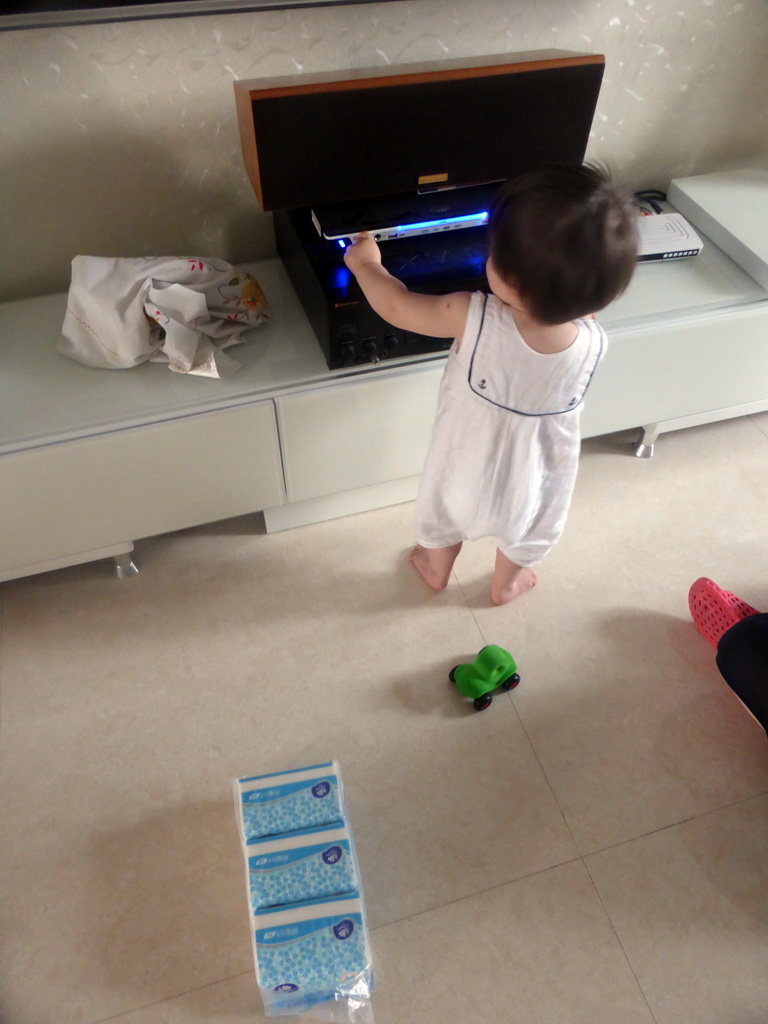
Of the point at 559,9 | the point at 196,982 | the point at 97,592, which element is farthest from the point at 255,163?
the point at 196,982

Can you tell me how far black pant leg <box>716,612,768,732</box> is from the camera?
114 centimetres

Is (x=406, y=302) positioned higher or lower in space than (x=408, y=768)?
higher

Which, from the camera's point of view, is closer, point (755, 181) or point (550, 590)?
point (550, 590)

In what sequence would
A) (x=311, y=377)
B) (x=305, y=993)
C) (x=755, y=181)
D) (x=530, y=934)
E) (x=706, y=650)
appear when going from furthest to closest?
(x=755, y=181) < (x=706, y=650) < (x=311, y=377) < (x=530, y=934) < (x=305, y=993)

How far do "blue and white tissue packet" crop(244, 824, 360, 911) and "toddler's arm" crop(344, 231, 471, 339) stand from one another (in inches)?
27.1

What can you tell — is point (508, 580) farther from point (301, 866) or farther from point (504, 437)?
point (301, 866)

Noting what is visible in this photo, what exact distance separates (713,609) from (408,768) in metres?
0.61

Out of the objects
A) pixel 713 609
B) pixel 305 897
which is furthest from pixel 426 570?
pixel 305 897

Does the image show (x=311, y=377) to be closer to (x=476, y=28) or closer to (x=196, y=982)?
(x=476, y=28)

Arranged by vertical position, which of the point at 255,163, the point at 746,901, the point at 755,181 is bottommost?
the point at 746,901

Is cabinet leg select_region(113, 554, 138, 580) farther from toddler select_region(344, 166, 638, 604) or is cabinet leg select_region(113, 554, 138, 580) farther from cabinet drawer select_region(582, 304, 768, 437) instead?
cabinet drawer select_region(582, 304, 768, 437)

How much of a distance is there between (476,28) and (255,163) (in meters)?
0.50

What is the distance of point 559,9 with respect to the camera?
1.29 metres

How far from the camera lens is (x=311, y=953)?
3.05ft
